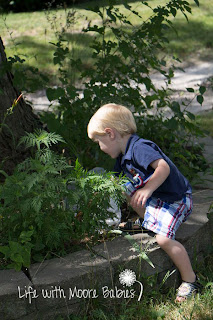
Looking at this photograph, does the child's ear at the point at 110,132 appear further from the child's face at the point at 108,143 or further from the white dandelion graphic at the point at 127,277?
the white dandelion graphic at the point at 127,277

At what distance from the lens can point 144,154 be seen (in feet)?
9.38

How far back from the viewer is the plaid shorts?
285 centimetres

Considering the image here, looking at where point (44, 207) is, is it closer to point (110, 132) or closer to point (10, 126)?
point (110, 132)

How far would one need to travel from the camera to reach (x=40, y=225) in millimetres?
2506

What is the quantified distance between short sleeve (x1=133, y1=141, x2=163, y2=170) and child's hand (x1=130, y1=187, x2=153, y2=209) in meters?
0.14

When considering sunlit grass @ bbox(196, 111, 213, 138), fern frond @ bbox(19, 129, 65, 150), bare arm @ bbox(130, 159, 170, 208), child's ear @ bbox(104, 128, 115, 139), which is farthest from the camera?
sunlit grass @ bbox(196, 111, 213, 138)

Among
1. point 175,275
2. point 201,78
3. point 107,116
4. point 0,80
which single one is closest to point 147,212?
point 175,275

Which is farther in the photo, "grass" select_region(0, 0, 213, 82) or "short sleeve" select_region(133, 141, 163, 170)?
"grass" select_region(0, 0, 213, 82)

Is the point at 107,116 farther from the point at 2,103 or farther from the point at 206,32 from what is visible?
the point at 206,32

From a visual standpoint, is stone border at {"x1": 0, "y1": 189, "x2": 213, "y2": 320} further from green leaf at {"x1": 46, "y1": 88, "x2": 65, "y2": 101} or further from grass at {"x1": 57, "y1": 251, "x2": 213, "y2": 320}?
green leaf at {"x1": 46, "y1": 88, "x2": 65, "y2": 101}

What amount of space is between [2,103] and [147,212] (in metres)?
1.40

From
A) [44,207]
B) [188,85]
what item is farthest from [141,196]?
[188,85]

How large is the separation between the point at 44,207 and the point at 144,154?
658 millimetres

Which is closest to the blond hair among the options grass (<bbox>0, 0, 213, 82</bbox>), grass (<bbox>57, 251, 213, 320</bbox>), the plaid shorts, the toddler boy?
the toddler boy
